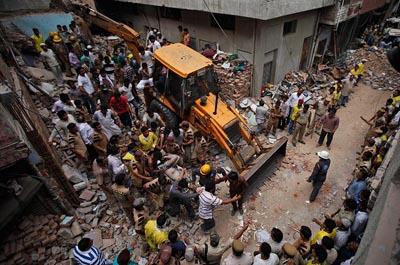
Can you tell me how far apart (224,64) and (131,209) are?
23.4ft

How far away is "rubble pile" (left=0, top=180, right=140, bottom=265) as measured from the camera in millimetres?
4406

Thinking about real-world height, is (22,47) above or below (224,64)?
above

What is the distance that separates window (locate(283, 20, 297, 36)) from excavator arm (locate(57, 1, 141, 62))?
6.44 m

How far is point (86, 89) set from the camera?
780 centimetres

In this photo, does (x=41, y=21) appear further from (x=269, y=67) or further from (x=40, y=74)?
(x=269, y=67)

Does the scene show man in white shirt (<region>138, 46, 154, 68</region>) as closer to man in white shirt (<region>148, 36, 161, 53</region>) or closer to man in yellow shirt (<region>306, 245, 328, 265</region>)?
man in white shirt (<region>148, 36, 161, 53</region>)

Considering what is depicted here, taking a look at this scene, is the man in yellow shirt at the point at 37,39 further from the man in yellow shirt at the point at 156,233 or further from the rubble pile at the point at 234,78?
the man in yellow shirt at the point at 156,233

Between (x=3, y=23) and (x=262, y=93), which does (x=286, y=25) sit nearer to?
(x=262, y=93)

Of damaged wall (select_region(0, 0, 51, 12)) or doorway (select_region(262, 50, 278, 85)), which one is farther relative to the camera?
damaged wall (select_region(0, 0, 51, 12))

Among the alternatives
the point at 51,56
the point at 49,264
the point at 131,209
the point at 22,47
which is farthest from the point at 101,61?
the point at 49,264

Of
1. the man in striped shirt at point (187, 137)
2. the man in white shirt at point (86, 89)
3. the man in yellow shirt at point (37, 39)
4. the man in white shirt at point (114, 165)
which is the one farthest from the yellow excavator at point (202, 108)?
the man in yellow shirt at point (37, 39)

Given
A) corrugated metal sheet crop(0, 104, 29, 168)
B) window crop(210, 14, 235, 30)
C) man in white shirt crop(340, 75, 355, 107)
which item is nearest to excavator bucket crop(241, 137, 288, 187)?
corrugated metal sheet crop(0, 104, 29, 168)

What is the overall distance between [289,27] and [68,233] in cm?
1124

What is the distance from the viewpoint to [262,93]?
10859 mm
